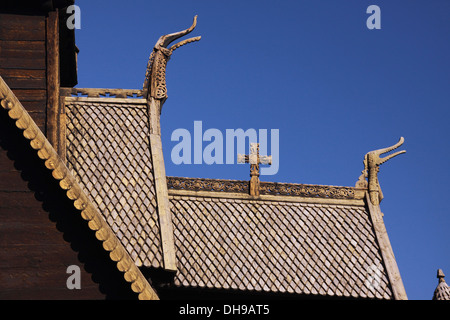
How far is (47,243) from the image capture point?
11.8 meters

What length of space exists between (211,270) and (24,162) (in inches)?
291

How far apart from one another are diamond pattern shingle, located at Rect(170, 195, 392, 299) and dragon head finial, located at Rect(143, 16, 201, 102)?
2476mm

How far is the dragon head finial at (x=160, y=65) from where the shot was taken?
2061cm

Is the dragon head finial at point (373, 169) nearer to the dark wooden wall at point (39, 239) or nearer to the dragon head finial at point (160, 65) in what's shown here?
the dragon head finial at point (160, 65)

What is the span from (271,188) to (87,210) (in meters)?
9.78

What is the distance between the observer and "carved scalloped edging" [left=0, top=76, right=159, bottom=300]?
461 inches

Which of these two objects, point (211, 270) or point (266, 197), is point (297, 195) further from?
point (211, 270)

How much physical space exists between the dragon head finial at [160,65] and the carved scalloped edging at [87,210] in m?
8.59

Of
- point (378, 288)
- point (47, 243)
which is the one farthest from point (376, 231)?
point (47, 243)

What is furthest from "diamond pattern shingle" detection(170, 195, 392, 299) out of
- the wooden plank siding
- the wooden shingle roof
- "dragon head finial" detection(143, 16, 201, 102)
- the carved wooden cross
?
the wooden plank siding

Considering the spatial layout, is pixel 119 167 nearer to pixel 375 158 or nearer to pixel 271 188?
pixel 271 188
